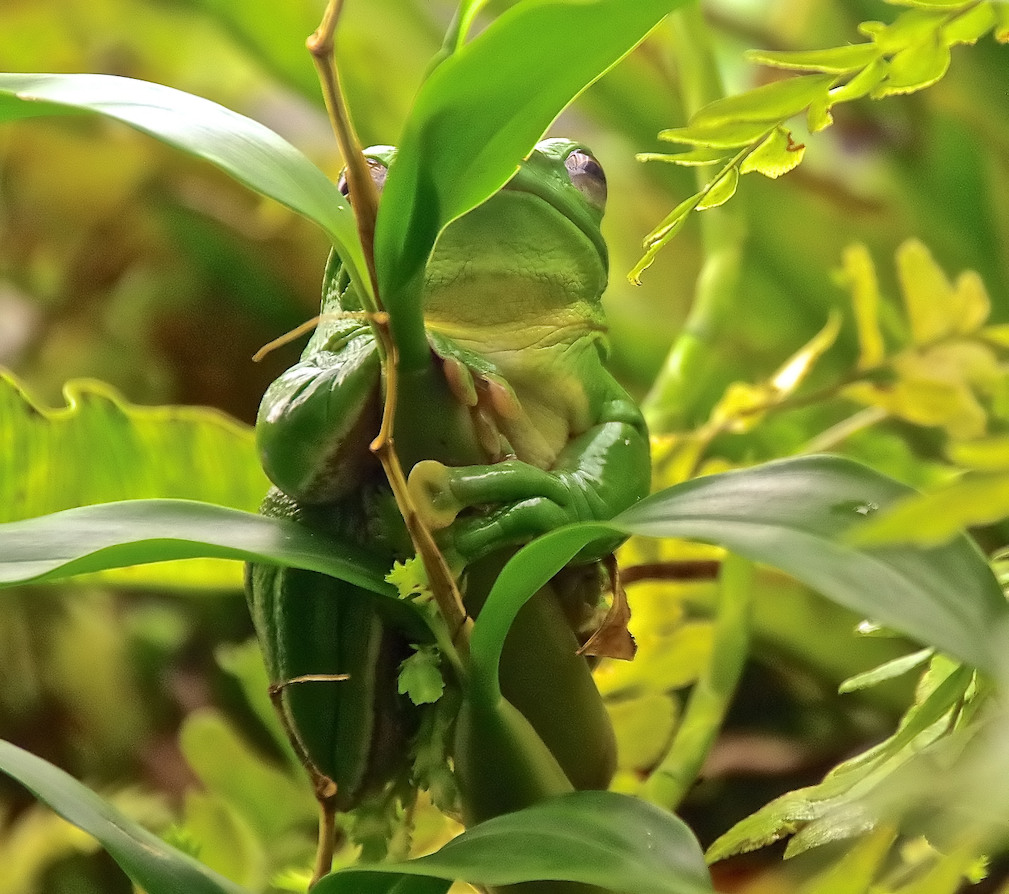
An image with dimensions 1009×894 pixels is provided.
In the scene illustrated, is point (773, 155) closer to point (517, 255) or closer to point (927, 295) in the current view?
point (517, 255)

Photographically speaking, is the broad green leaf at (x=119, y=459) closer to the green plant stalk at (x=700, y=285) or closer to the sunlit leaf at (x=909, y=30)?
the green plant stalk at (x=700, y=285)

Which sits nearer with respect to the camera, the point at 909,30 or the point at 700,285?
the point at 909,30

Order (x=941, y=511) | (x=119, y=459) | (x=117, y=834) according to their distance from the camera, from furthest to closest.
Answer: (x=119, y=459)
(x=117, y=834)
(x=941, y=511)

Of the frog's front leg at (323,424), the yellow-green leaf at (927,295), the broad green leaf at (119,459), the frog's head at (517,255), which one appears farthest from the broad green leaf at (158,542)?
the yellow-green leaf at (927,295)

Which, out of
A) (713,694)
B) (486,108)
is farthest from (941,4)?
(713,694)

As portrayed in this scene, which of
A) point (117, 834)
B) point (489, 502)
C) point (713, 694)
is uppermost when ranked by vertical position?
point (489, 502)

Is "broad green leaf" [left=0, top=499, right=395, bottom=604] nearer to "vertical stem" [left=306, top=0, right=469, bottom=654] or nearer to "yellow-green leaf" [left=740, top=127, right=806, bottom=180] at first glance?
"vertical stem" [left=306, top=0, right=469, bottom=654]

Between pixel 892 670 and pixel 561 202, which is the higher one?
pixel 561 202
